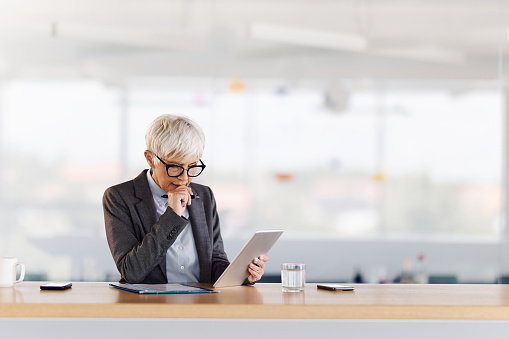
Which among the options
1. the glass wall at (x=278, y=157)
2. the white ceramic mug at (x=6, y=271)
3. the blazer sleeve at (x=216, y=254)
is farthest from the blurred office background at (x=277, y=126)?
the white ceramic mug at (x=6, y=271)

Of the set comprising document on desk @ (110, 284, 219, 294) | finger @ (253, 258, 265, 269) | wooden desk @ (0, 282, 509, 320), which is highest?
finger @ (253, 258, 265, 269)

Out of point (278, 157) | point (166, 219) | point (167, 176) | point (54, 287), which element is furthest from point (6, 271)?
point (278, 157)

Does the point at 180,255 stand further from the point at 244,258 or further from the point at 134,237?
the point at 244,258

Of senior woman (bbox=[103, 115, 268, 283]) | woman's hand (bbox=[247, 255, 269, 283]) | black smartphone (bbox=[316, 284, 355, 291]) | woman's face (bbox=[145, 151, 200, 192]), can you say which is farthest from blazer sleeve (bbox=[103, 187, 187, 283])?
black smartphone (bbox=[316, 284, 355, 291])

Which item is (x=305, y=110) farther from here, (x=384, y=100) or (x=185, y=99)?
(x=185, y=99)

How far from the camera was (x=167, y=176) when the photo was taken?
8.75ft

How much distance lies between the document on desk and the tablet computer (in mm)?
118

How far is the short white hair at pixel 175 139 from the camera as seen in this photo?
2547 millimetres

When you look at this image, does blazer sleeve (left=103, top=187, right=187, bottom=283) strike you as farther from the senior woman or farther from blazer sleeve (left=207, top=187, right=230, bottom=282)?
blazer sleeve (left=207, top=187, right=230, bottom=282)

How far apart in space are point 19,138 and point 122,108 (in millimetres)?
808

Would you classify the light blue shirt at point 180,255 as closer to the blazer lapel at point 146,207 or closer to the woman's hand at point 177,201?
the blazer lapel at point 146,207

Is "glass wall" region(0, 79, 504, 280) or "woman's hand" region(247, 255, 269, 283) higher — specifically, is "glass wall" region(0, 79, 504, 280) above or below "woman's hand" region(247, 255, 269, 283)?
above

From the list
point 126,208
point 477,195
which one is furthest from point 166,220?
point 477,195

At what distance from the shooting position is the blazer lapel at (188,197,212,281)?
271 centimetres
